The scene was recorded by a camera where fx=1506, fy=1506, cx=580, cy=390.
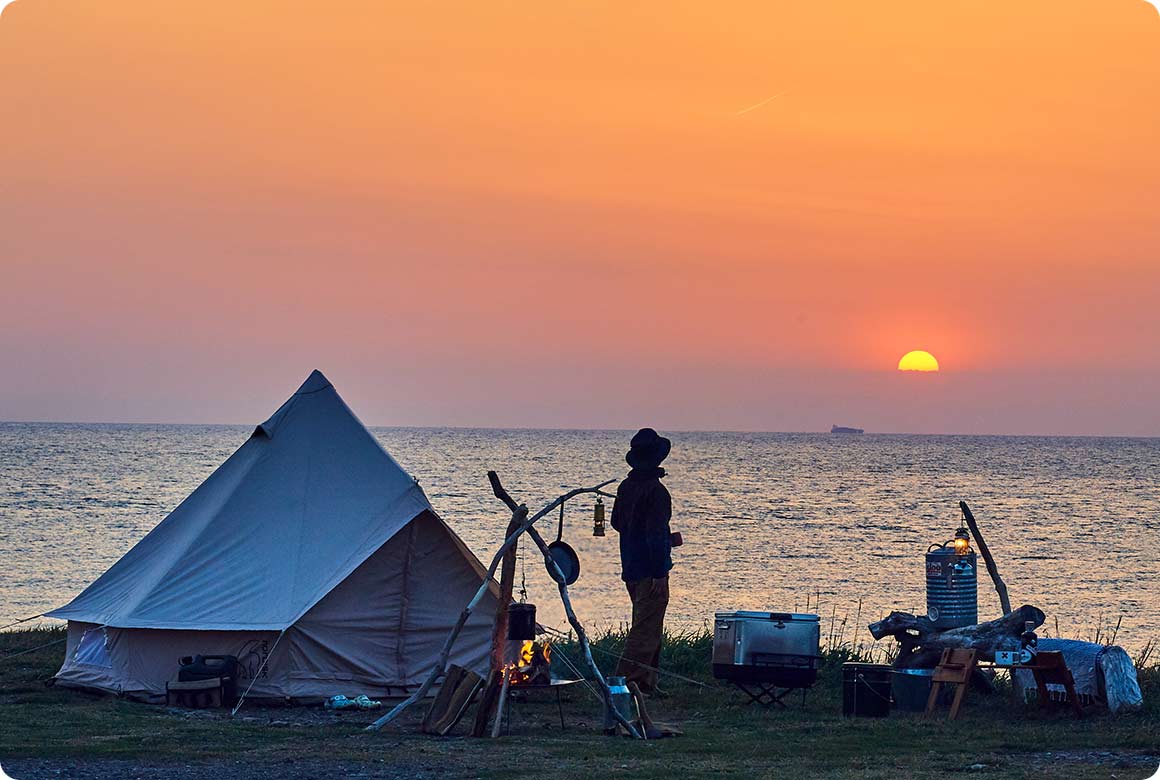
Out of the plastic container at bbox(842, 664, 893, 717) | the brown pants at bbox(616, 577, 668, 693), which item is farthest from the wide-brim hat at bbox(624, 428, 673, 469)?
the plastic container at bbox(842, 664, 893, 717)

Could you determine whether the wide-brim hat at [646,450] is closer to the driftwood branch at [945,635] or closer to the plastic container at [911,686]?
the driftwood branch at [945,635]

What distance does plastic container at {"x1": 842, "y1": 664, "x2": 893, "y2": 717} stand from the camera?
11742mm

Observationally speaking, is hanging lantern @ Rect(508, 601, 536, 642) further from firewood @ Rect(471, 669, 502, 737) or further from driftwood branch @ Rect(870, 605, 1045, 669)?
driftwood branch @ Rect(870, 605, 1045, 669)

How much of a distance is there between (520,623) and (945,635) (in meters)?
3.51

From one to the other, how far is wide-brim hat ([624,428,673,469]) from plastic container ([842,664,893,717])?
2.52 meters

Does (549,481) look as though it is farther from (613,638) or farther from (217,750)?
(217,750)

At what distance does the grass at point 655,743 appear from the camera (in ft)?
30.2

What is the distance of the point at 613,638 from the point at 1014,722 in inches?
226

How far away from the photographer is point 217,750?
9.77m

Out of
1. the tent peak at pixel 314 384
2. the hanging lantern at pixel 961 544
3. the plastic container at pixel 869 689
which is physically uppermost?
the tent peak at pixel 314 384

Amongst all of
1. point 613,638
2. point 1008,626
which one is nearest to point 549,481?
point 613,638

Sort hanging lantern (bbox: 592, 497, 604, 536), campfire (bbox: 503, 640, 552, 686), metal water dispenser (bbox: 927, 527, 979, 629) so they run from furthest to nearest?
metal water dispenser (bbox: 927, 527, 979, 629), hanging lantern (bbox: 592, 497, 604, 536), campfire (bbox: 503, 640, 552, 686)

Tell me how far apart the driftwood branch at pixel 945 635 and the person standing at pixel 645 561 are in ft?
6.09

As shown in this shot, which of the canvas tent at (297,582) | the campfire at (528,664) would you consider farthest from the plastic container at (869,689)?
the canvas tent at (297,582)
